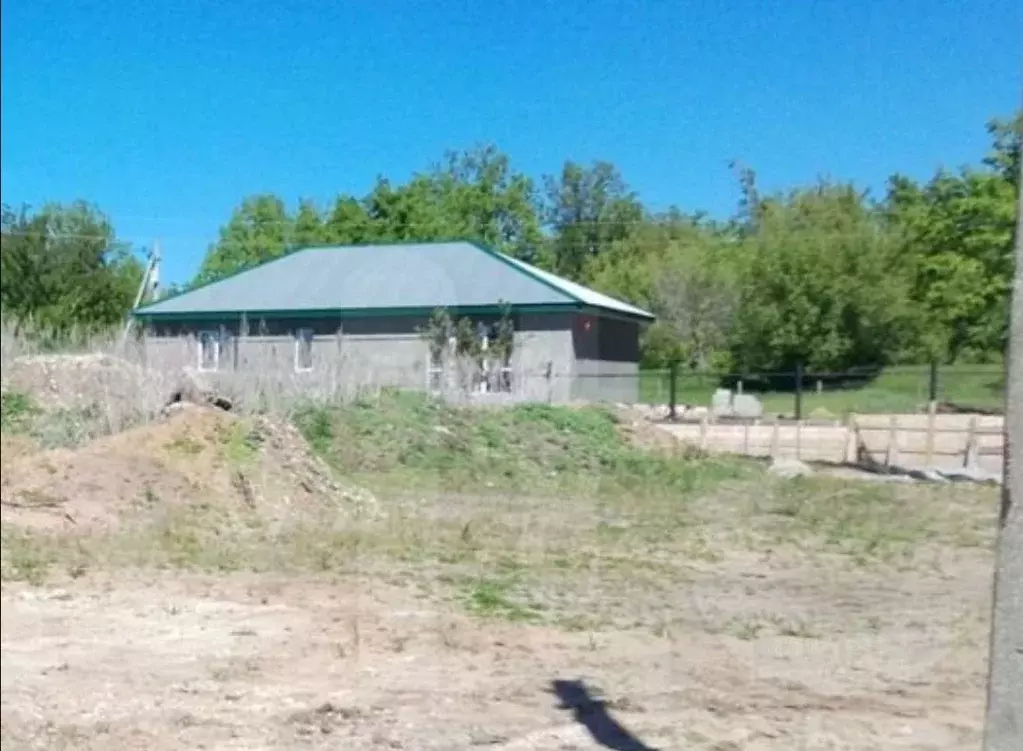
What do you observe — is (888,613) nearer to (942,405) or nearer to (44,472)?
(942,405)

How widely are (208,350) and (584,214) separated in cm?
191

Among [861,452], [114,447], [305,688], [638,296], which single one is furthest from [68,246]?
[861,452]

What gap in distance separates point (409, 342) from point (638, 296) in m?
1.17

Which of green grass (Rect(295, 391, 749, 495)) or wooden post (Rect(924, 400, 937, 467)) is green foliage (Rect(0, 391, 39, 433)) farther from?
wooden post (Rect(924, 400, 937, 467))

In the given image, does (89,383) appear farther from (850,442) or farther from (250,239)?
(850,442)

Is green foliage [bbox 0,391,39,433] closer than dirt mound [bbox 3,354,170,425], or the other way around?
green foliage [bbox 0,391,39,433]

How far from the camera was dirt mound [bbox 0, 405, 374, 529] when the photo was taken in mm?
6180

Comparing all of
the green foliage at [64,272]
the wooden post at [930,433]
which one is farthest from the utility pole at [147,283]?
the wooden post at [930,433]

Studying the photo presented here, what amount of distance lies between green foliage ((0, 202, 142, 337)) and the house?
54.7 inches

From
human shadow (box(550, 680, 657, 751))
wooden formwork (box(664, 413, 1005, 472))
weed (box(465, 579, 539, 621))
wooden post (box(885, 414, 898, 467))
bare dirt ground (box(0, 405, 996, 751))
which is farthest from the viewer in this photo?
wooden post (box(885, 414, 898, 467))

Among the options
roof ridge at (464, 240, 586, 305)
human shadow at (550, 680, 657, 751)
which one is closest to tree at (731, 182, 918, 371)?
roof ridge at (464, 240, 586, 305)

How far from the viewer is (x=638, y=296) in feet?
20.9

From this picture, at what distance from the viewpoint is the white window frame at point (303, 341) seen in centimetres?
589

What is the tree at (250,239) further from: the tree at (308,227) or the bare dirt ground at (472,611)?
the bare dirt ground at (472,611)
